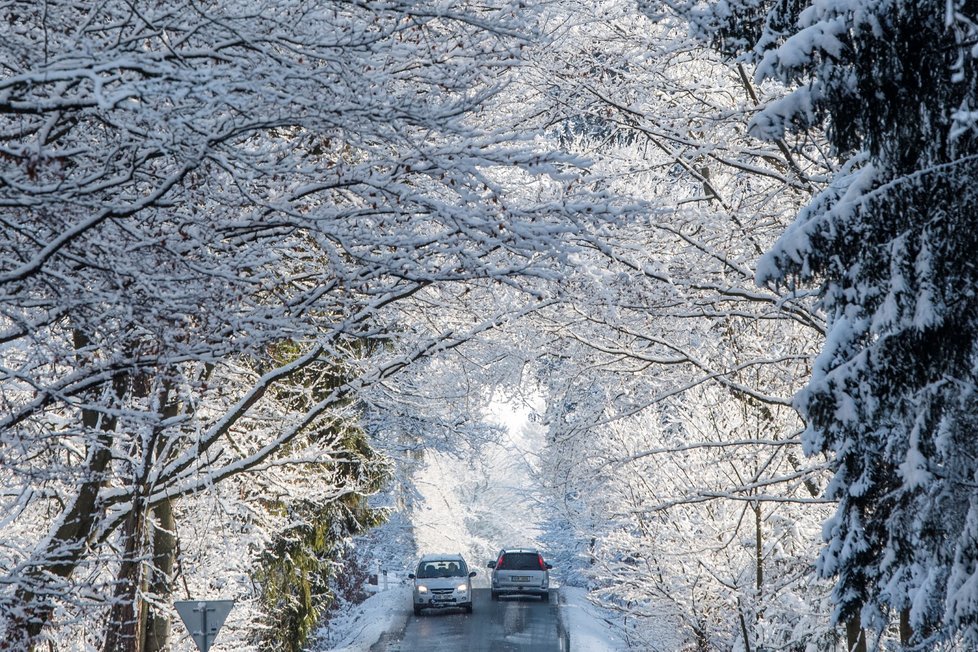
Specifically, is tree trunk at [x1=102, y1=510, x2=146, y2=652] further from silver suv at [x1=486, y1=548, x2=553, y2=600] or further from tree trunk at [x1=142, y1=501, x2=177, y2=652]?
silver suv at [x1=486, y1=548, x2=553, y2=600]

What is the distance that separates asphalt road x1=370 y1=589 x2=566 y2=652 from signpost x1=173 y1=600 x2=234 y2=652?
443 inches

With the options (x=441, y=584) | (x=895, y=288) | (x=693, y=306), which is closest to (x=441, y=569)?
(x=441, y=584)

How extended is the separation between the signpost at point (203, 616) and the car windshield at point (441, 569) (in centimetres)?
1803

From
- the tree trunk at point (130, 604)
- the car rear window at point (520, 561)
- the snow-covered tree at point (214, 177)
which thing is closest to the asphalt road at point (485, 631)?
the car rear window at point (520, 561)

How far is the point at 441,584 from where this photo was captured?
28.5 metres

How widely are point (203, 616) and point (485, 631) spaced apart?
14592mm

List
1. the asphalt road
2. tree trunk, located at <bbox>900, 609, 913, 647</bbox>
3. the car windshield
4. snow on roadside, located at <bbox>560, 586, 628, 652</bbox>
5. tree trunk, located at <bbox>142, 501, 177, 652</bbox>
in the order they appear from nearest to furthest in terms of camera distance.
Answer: tree trunk, located at <bbox>900, 609, 913, 647</bbox> < tree trunk, located at <bbox>142, 501, 177, 652</bbox> < the asphalt road < snow on roadside, located at <bbox>560, 586, 628, 652</bbox> < the car windshield

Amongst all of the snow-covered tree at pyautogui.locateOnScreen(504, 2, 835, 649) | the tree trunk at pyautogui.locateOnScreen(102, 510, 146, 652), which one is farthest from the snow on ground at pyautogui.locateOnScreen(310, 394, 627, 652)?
the tree trunk at pyautogui.locateOnScreen(102, 510, 146, 652)

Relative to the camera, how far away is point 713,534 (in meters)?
14.4

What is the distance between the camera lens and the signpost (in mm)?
10969

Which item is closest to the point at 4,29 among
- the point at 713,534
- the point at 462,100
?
the point at 462,100

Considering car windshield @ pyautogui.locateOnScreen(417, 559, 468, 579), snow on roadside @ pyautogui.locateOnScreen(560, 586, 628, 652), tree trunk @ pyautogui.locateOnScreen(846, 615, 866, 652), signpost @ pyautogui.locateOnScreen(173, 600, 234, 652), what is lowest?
snow on roadside @ pyautogui.locateOnScreen(560, 586, 628, 652)

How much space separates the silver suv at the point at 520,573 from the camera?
3177 centimetres

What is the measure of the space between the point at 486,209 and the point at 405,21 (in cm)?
149
